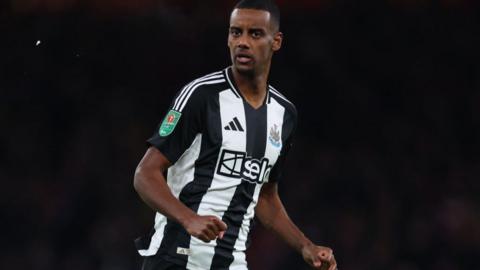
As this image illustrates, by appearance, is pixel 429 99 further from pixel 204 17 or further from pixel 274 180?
pixel 274 180

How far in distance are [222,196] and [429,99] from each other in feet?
15.8

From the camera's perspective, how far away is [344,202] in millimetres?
8164

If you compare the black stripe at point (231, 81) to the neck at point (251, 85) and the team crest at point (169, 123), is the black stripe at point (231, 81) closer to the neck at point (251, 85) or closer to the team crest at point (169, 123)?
the neck at point (251, 85)

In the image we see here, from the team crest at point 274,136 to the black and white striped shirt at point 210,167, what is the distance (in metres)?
0.09

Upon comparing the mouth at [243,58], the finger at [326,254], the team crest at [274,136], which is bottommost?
the finger at [326,254]

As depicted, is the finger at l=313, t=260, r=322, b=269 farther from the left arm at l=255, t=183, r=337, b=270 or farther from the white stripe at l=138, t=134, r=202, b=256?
the white stripe at l=138, t=134, r=202, b=256

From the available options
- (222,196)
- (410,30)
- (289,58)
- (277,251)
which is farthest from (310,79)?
(222,196)

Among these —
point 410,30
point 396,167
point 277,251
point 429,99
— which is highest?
point 410,30

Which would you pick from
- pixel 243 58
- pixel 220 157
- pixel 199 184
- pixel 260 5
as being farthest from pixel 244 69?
pixel 199 184

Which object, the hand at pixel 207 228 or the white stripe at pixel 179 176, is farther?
the white stripe at pixel 179 176

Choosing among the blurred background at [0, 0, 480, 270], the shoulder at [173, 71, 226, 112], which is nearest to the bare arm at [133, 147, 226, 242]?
Result: the shoulder at [173, 71, 226, 112]

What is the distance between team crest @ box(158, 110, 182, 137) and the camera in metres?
4.02

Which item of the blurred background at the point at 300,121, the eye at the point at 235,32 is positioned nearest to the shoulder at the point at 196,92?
A: the eye at the point at 235,32

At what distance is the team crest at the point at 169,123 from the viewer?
4.02 meters
